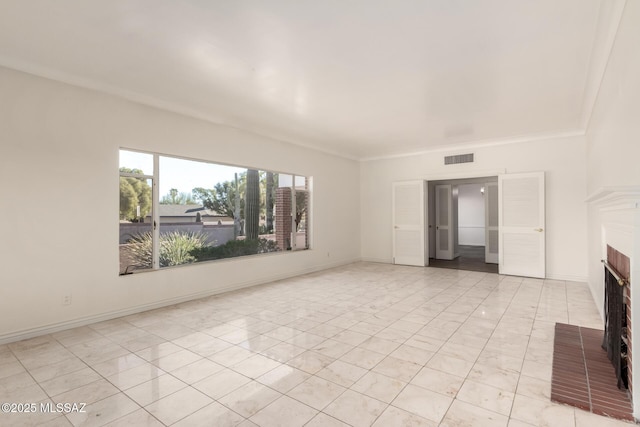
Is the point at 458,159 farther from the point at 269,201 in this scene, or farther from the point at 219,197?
the point at 219,197

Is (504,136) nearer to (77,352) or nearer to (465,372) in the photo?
(465,372)

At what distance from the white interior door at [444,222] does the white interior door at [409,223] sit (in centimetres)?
164

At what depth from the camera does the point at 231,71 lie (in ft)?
11.7

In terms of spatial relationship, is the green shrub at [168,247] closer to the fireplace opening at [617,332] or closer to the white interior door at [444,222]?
the fireplace opening at [617,332]

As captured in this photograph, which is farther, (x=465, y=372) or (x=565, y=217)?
(x=565, y=217)

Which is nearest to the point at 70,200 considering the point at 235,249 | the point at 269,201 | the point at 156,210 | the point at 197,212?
the point at 156,210

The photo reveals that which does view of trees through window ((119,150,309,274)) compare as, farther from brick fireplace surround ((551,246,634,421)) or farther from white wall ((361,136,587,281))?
brick fireplace surround ((551,246,634,421))

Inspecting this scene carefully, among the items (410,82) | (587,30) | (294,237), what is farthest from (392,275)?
(587,30)

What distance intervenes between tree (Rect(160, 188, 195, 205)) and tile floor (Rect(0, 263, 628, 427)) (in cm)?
154

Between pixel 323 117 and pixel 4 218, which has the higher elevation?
pixel 323 117

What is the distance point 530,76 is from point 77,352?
18.8ft

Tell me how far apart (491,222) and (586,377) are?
6.45m

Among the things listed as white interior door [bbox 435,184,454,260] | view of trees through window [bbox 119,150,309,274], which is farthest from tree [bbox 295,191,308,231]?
white interior door [bbox 435,184,454,260]

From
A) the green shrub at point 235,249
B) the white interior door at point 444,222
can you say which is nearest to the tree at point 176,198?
the green shrub at point 235,249
